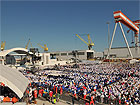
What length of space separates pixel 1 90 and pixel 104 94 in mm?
10479

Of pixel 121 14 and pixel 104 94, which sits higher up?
pixel 121 14

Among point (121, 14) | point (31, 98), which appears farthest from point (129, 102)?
point (121, 14)

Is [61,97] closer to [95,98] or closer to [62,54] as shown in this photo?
[95,98]

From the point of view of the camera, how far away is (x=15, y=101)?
11344mm

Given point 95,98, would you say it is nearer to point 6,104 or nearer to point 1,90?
point 6,104

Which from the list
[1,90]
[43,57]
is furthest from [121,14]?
[1,90]

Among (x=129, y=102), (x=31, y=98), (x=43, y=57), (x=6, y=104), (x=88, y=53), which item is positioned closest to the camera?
(x=6, y=104)

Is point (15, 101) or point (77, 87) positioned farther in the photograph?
point (77, 87)

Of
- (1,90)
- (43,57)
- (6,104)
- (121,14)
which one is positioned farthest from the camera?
(121,14)

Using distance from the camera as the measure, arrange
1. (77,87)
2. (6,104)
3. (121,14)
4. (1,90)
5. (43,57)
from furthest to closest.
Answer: (121,14)
(43,57)
(77,87)
(1,90)
(6,104)

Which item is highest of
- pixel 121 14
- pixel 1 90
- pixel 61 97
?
pixel 121 14

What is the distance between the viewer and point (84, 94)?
44.4 feet

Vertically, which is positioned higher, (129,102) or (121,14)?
(121,14)

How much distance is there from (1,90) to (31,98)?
138 inches
